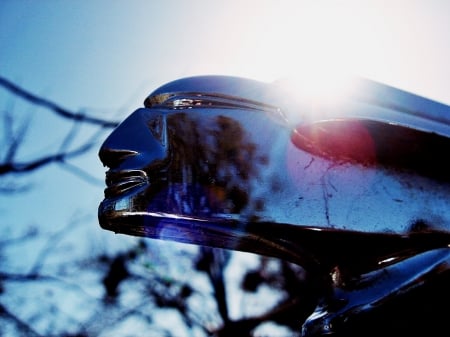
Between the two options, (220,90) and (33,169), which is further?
(33,169)

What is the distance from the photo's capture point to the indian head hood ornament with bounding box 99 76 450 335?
0.47m

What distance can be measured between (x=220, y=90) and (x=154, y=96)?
0.25ft

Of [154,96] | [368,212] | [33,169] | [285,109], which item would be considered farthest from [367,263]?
[33,169]

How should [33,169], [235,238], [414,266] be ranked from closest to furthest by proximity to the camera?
[414,266] < [235,238] < [33,169]

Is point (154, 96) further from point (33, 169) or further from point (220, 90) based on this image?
point (33, 169)

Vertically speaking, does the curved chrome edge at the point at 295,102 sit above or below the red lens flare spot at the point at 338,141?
above

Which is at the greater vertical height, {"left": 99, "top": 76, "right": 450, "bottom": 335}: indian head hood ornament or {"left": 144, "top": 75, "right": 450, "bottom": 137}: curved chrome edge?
{"left": 144, "top": 75, "right": 450, "bottom": 137}: curved chrome edge

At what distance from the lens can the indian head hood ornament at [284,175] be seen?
472 millimetres

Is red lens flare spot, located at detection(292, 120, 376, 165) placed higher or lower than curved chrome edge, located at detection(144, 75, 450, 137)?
lower

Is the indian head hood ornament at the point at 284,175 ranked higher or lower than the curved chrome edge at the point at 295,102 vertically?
lower

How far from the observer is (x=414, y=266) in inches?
14.7

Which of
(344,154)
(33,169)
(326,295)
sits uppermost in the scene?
(344,154)

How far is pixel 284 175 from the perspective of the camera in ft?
1.62

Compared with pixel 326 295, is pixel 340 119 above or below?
above
